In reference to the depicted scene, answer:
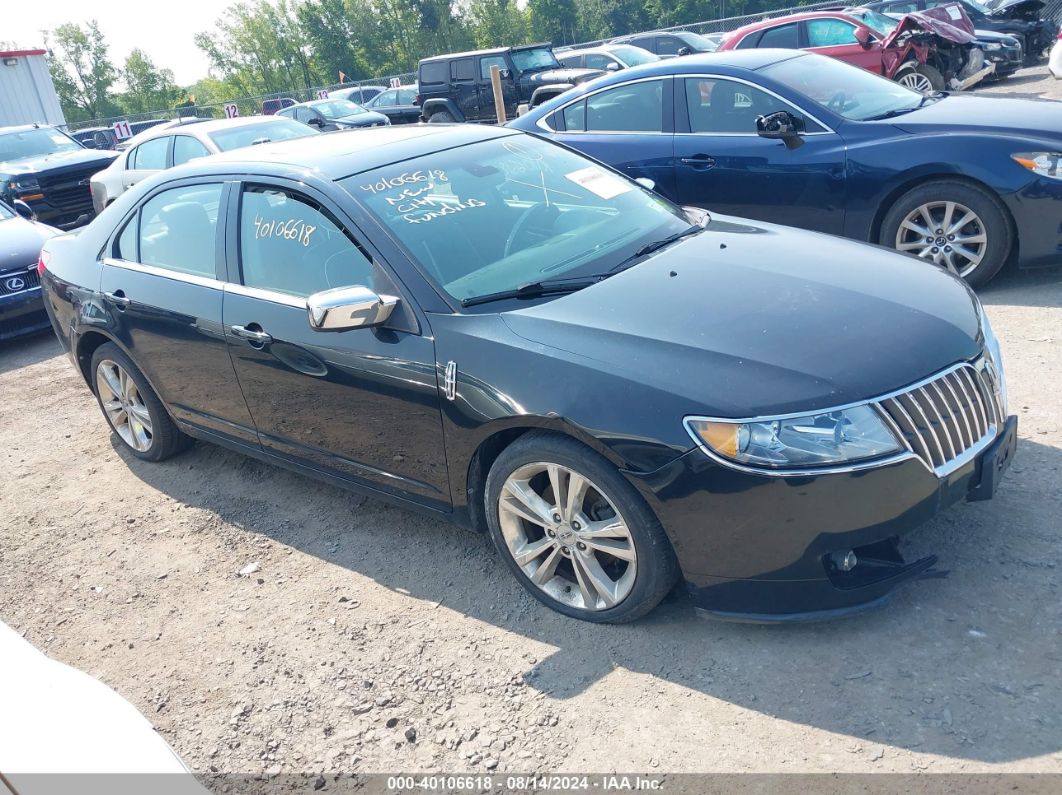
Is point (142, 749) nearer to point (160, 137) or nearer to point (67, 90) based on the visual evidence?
point (160, 137)

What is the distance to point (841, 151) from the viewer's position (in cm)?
602

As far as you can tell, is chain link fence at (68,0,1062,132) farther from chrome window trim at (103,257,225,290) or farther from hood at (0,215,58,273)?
chrome window trim at (103,257,225,290)

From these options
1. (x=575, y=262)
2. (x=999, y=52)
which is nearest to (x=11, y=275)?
(x=575, y=262)

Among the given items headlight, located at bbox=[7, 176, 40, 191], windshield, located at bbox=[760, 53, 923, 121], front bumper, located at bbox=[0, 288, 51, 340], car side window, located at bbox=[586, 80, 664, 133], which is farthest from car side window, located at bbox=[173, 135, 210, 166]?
windshield, located at bbox=[760, 53, 923, 121]

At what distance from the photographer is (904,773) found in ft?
7.98

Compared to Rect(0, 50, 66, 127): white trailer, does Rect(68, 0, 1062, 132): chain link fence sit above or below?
below

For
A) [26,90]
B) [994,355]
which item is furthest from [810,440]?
[26,90]

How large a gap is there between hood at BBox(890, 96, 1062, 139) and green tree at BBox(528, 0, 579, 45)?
211 feet

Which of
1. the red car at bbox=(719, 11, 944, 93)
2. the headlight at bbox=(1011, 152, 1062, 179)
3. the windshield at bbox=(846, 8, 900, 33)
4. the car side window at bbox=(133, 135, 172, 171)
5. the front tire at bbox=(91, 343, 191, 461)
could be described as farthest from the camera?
the windshield at bbox=(846, 8, 900, 33)

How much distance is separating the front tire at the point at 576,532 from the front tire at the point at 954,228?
3.66m

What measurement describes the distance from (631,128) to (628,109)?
0.51 ft

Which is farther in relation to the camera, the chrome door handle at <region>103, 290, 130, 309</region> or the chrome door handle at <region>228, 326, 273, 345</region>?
the chrome door handle at <region>103, 290, 130, 309</region>

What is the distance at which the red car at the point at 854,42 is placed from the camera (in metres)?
13.6

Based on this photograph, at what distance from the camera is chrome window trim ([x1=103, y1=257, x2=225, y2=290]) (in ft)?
13.9
